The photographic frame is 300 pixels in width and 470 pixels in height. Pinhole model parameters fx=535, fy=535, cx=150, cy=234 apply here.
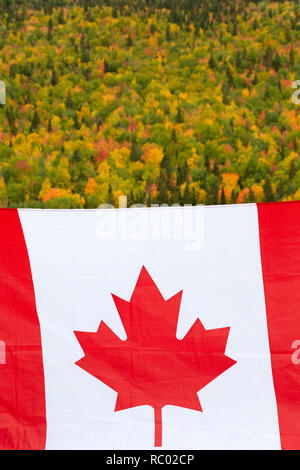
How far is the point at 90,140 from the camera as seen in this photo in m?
8.13

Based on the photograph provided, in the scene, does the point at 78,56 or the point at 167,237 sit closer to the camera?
the point at 167,237

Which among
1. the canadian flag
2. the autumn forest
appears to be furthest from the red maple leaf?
the autumn forest

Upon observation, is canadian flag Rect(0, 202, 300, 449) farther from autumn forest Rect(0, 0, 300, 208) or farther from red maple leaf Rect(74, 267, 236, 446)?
autumn forest Rect(0, 0, 300, 208)

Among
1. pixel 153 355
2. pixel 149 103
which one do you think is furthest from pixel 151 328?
pixel 149 103

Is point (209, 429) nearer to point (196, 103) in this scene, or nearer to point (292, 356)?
point (292, 356)

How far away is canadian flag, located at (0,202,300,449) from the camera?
260cm

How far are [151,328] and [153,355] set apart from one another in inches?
5.2

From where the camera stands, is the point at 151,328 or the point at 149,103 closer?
the point at 151,328

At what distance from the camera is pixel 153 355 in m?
2.64

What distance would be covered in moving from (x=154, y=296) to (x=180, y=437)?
2.26 feet

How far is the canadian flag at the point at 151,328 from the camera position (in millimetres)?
2596

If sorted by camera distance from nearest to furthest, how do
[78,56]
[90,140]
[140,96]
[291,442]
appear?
1. [291,442]
2. [90,140]
3. [140,96]
4. [78,56]

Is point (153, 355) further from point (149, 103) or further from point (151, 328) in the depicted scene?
point (149, 103)
